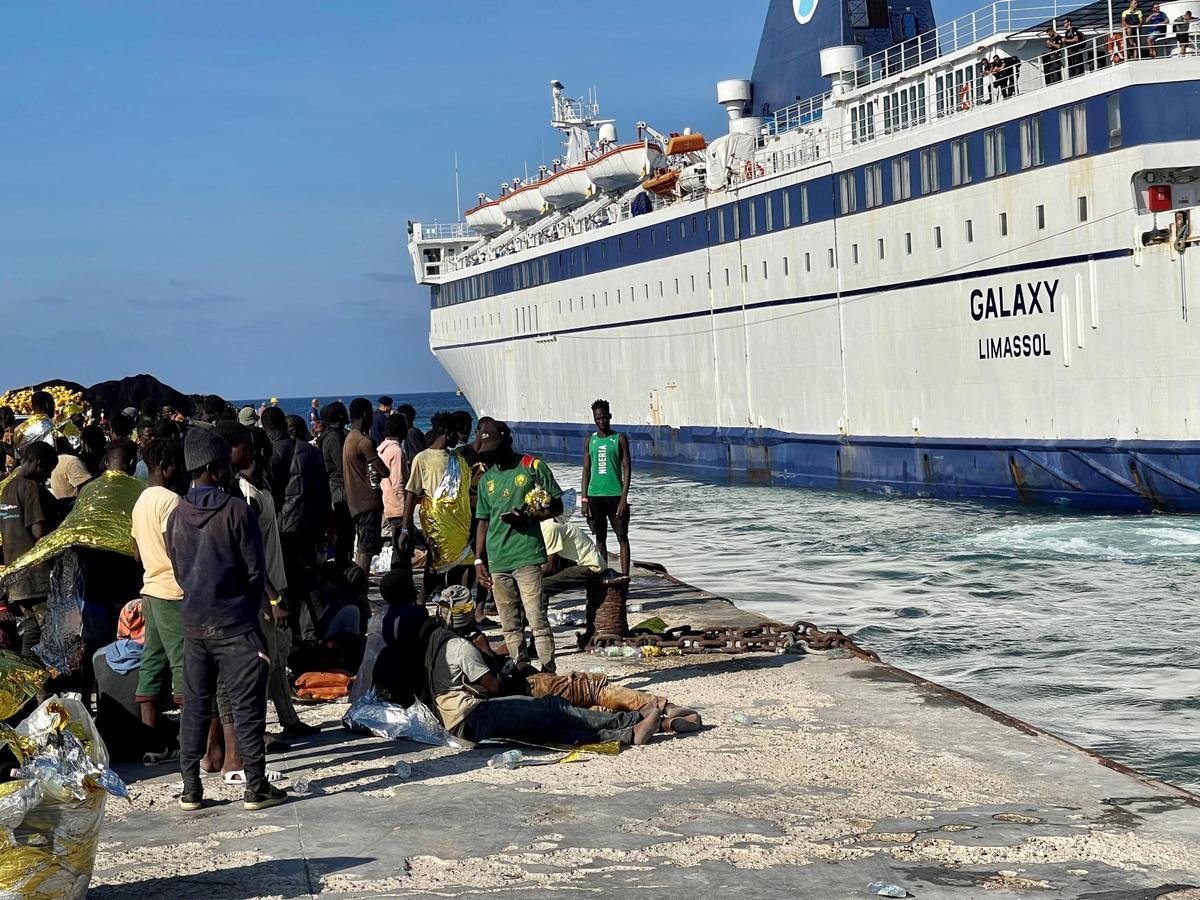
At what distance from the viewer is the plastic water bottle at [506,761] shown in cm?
750

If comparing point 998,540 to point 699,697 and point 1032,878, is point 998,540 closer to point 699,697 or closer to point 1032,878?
point 699,697

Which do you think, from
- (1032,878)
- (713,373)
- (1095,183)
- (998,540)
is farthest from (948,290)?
(1032,878)

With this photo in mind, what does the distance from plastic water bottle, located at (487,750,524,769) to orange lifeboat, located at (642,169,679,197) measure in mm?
31958

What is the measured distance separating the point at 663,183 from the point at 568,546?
2935 centimetres

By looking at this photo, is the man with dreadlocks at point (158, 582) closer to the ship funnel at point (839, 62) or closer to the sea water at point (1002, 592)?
the sea water at point (1002, 592)

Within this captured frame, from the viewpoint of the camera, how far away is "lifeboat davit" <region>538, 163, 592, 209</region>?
45.4 metres

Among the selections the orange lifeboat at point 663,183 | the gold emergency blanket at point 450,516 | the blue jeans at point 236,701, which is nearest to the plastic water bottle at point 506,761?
the blue jeans at point 236,701

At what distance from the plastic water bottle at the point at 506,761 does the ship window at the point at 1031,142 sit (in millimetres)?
18133

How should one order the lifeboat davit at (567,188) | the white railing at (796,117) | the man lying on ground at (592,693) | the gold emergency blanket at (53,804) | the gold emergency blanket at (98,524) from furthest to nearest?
1. the lifeboat davit at (567,188)
2. the white railing at (796,117)
3. the gold emergency blanket at (98,524)
4. the man lying on ground at (592,693)
5. the gold emergency blanket at (53,804)

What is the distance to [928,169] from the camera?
26250 mm

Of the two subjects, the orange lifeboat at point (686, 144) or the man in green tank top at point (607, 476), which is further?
the orange lifeboat at point (686, 144)

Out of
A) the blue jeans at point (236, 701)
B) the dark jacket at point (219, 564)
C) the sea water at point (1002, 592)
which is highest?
the dark jacket at point (219, 564)

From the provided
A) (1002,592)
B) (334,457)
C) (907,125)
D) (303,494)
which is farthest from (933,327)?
(303,494)

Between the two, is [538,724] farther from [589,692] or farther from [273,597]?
[273,597]
